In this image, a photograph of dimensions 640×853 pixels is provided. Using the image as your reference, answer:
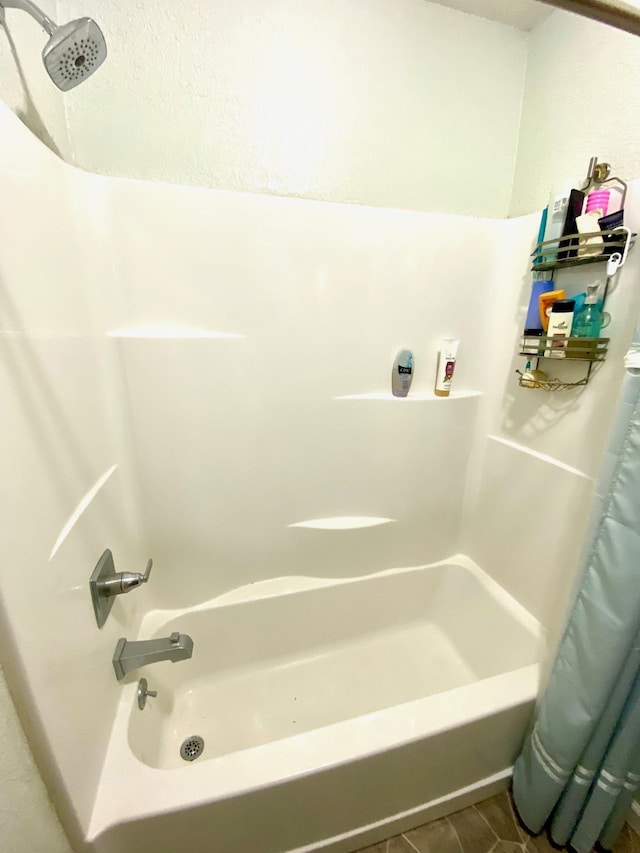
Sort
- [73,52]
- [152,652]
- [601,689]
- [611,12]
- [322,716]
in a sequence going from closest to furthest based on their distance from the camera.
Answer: [611,12] < [73,52] < [601,689] < [152,652] < [322,716]

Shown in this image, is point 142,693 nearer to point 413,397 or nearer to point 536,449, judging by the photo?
point 413,397

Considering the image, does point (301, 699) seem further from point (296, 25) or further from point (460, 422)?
point (296, 25)

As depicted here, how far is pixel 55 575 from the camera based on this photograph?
621mm

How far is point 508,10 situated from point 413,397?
120cm

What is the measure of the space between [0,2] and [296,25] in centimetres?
72

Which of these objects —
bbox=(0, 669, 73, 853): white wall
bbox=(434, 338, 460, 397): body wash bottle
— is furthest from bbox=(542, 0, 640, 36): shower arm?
bbox=(0, 669, 73, 853): white wall

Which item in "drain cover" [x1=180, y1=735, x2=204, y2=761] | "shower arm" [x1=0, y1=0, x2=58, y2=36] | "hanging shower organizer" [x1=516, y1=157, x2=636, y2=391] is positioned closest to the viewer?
"shower arm" [x1=0, y1=0, x2=58, y2=36]

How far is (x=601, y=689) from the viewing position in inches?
31.0

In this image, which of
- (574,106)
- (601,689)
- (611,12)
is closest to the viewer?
(611,12)

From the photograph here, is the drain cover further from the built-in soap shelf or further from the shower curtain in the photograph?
the built-in soap shelf

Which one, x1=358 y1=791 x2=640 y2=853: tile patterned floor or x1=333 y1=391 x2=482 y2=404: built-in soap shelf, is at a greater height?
x1=333 y1=391 x2=482 y2=404: built-in soap shelf

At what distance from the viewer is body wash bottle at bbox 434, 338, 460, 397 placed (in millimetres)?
1232

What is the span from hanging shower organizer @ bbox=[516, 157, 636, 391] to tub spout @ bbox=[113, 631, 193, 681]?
1.21 metres

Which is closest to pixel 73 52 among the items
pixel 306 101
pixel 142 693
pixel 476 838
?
pixel 306 101
